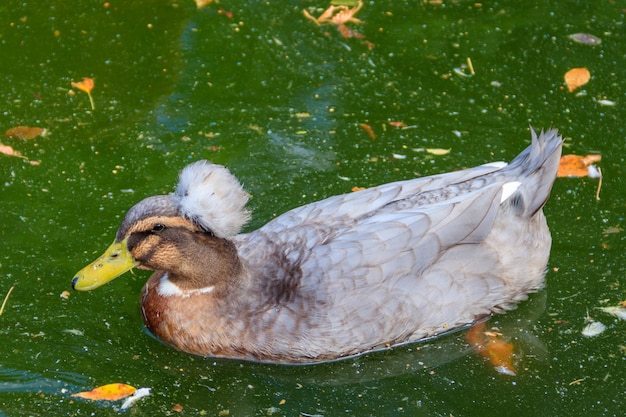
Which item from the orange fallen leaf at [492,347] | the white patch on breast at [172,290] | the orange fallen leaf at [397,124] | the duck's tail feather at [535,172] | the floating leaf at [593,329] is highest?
the duck's tail feather at [535,172]

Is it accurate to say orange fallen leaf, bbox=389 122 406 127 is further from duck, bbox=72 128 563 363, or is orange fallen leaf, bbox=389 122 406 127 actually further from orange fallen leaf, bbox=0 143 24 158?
orange fallen leaf, bbox=0 143 24 158

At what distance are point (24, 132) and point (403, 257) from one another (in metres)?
2.93

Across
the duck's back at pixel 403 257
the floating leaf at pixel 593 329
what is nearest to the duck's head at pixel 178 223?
the duck's back at pixel 403 257

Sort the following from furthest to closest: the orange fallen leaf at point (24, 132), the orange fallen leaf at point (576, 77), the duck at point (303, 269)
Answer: the orange fallen leaf at point (576, 77), the orange fallen leaf at point (24, 132), the duck at point (303, 269)

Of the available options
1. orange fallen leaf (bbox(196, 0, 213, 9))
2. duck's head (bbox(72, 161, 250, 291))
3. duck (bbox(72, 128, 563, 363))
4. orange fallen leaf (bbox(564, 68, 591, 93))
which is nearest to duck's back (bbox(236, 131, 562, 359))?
duck (bbox(72, 128, 563, 363))

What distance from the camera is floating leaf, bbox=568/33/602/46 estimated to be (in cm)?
777

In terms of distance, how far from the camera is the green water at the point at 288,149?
16.5 ft

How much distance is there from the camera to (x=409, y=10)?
8.17 m

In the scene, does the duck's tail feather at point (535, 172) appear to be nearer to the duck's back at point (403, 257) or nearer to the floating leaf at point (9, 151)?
the duck's back at point (403, 257)

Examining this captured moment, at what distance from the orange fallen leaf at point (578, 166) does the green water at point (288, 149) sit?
0.08 m

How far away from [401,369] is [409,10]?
3.86 m

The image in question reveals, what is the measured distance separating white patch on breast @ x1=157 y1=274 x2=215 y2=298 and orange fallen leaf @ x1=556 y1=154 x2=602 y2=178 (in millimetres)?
2636

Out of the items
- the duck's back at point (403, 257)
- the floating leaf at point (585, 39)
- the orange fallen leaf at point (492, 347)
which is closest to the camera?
the duck's back at point (403, 257)

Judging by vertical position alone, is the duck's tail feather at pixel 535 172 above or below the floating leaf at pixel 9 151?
above
